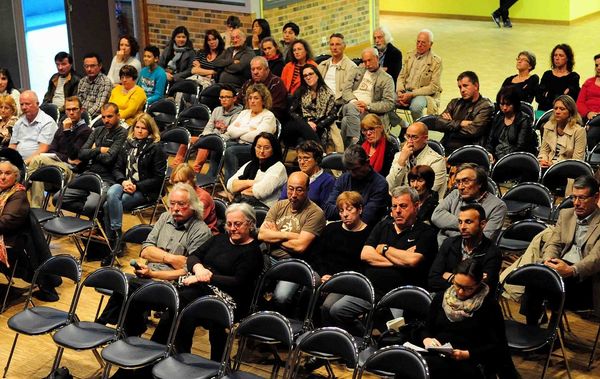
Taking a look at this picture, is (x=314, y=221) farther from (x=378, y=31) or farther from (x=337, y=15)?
(x=337, y=15)

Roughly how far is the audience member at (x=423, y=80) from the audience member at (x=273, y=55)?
1414 mm

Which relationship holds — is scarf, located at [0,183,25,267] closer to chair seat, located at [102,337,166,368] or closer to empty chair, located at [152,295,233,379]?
chair seat, located at [102,337,166,368]

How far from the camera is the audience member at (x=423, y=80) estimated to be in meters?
11.7

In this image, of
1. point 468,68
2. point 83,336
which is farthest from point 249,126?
point 468,68

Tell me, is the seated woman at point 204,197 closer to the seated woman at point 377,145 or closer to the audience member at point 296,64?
the seated woman at point 377,145

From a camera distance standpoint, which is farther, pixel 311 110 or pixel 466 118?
pixel 311 110

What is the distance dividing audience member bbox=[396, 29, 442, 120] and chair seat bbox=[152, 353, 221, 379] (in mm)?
5700

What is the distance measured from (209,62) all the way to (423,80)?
2718 millimetres

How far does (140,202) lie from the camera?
9.63 m

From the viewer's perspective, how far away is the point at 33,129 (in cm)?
1077

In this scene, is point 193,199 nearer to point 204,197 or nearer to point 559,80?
point 204,197

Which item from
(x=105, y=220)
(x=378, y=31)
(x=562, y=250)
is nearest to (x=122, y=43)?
(x=378, y=31)

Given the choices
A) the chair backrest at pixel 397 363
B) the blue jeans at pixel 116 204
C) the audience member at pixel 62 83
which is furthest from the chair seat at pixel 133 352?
the audience member at pixel 62 83

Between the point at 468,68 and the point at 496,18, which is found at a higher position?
the point at 496,18
